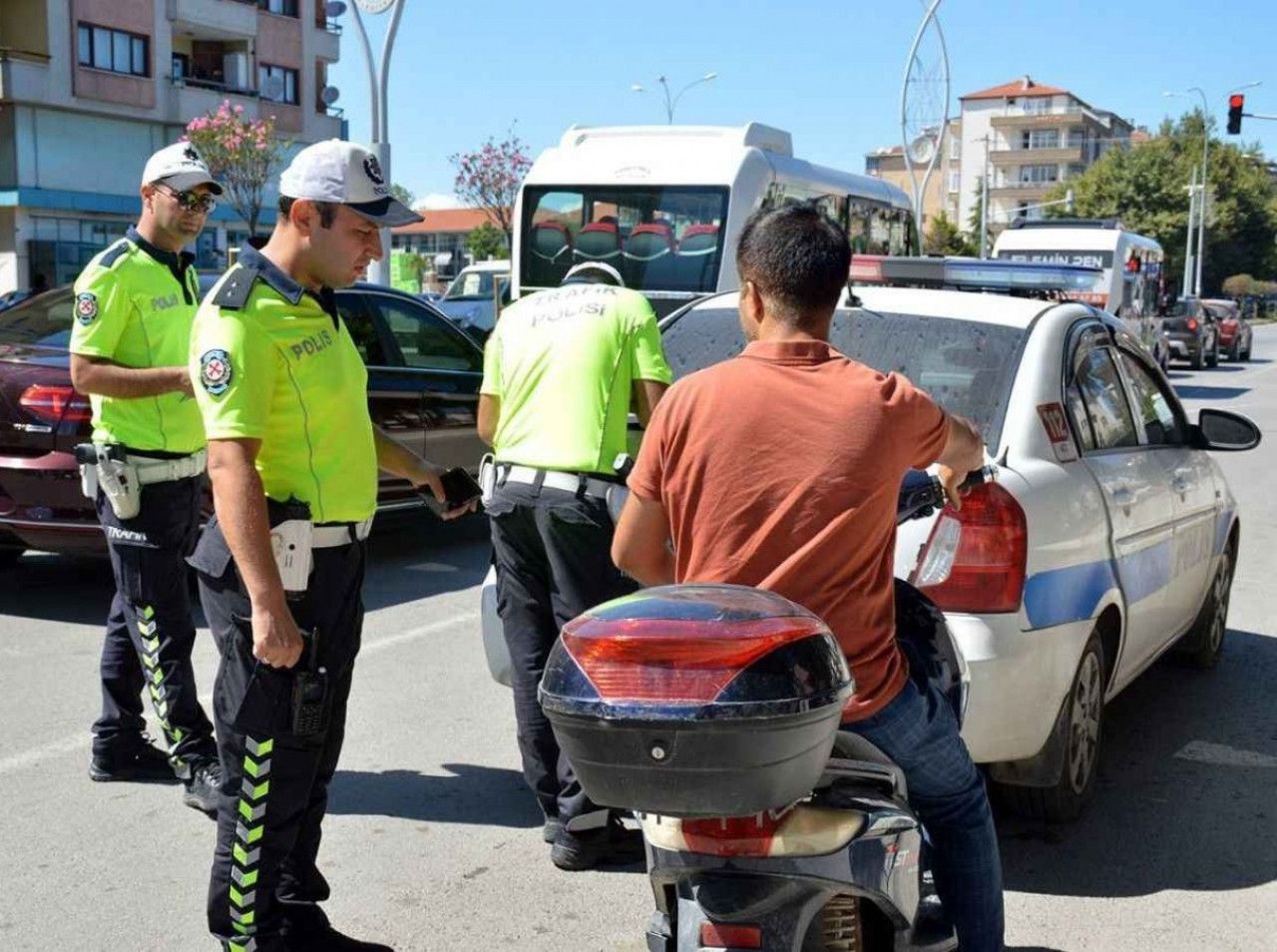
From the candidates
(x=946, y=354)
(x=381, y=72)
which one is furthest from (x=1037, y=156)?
(x=946, y=354)

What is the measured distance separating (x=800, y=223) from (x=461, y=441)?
6753mm

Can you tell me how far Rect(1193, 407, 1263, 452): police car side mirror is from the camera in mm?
5328

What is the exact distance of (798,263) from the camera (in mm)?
2625

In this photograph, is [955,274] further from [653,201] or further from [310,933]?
[653,201]

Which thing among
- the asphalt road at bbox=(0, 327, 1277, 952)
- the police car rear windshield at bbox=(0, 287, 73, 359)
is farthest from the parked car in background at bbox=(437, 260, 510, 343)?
the asphalt road at bbox=(0, 327, 1277, 952)

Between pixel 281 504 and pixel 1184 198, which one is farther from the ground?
pixel 1184 198

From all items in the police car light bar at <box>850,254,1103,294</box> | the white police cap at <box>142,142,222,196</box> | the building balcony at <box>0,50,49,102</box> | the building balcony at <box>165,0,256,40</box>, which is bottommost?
the police car light bar at <box>850,254,1103,294</box>

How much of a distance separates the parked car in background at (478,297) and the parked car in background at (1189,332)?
50.0 ft

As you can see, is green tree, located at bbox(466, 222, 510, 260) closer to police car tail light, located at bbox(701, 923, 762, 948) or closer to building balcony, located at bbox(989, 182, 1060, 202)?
building balcony, located at bbox(989, 182, 1060, 202)

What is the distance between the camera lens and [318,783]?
11.5 feet

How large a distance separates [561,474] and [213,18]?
46.6 meters

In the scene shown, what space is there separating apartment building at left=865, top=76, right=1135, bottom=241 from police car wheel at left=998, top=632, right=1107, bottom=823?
4407 inches

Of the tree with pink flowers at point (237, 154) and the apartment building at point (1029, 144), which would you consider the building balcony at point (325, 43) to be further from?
the apartment building at point (1029, 144)

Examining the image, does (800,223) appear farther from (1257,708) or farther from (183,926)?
(1257,708)
